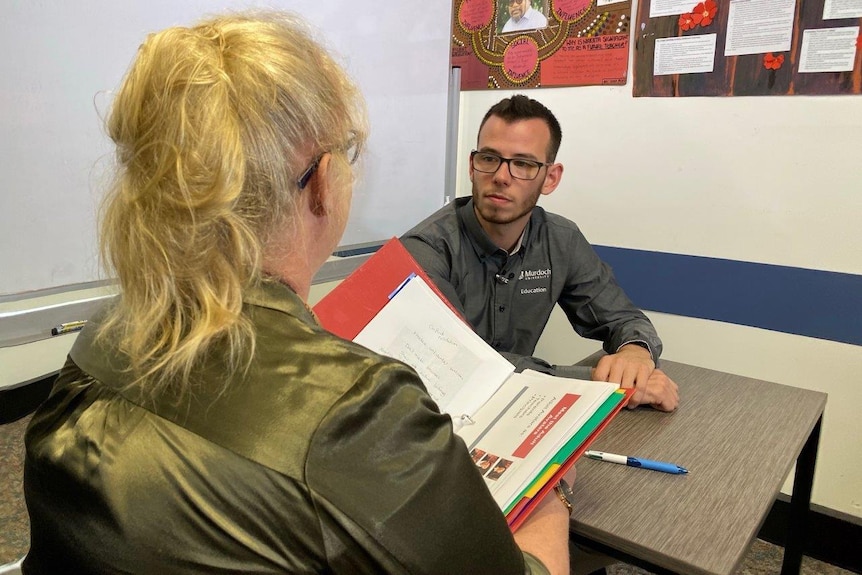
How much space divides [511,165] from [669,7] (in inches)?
35.0

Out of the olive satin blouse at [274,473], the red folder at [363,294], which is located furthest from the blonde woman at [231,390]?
the red folder at [363,294]

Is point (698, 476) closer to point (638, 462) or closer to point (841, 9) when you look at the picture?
point (638, 462)

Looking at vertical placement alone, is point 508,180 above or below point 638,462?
above

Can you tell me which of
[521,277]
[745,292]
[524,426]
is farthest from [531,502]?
[745,292]

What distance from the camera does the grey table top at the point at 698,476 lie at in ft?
2.68

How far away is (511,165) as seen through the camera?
68.6 inches

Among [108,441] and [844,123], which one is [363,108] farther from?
[844,123]

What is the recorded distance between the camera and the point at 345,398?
529mm

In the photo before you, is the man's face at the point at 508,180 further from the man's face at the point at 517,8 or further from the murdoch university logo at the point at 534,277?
the man's face at the point at 517,8

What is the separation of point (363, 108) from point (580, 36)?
184cm

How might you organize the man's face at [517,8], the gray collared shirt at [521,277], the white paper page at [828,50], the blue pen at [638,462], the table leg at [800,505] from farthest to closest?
1. the man's face at [517,8]
2. the white paper page at [828,50]
3. the gray collared shirt at [521,277]
4. the table leg at [800,505]
5. the blue pen at [638,462]

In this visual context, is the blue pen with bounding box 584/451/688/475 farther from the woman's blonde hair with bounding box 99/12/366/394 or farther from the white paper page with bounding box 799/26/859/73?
the white paper page with bounding box 799/26/859/73

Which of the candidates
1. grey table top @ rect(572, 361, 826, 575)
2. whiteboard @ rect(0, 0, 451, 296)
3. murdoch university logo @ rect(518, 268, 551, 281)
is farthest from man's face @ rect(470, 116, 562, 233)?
grey table top @ rect(572, 361, 826, 575)

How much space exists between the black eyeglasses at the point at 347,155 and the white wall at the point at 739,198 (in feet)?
5.68
